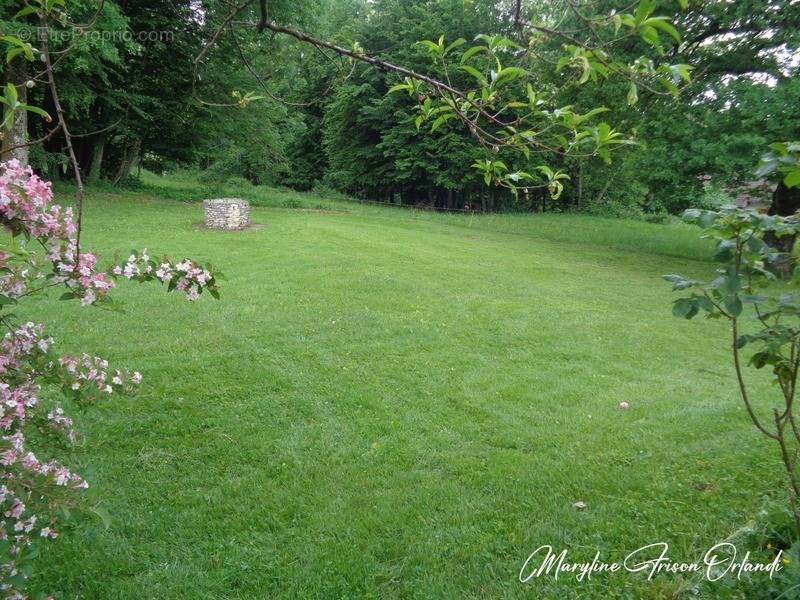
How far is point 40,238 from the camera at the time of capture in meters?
2.12

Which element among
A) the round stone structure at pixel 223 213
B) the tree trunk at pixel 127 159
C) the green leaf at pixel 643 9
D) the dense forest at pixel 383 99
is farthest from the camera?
the tree trunk at pixel 127 159

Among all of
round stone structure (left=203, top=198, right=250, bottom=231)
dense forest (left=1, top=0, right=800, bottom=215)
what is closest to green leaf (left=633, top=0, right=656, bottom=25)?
dense forest (left=1, top=0, right=800, bottom=215)

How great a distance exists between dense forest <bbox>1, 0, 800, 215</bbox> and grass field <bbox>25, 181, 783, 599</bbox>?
2.09 m

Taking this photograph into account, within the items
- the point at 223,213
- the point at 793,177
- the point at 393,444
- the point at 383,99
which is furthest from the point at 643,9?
the point at 383,99

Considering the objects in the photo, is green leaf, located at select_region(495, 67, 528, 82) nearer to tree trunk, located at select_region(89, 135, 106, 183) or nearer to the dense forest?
the dense forest

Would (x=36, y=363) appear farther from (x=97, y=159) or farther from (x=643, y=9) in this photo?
(x=97, y=159)

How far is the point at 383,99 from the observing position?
18625mm

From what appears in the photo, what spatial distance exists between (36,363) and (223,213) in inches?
481

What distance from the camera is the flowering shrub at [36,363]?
1.87 meters

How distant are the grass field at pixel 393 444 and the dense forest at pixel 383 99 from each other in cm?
209

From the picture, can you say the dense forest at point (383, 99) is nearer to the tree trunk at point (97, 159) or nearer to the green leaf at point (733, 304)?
the tree trunk at point (97, 159)

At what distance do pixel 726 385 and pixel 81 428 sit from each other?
20.0 ft

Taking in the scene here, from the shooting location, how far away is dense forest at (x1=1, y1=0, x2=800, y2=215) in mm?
5453

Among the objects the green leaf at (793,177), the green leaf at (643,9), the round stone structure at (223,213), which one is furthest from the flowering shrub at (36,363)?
the round stone structure at (223,213)
